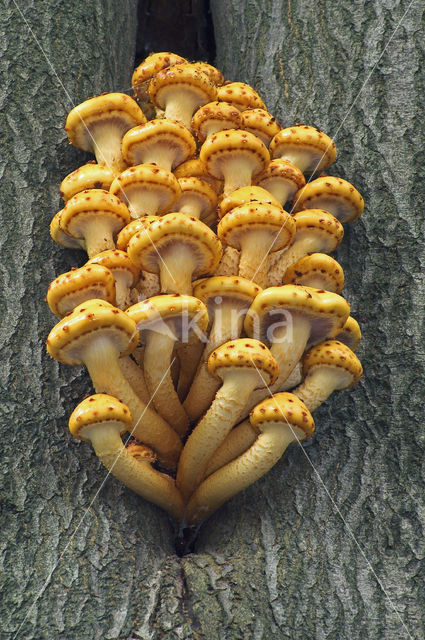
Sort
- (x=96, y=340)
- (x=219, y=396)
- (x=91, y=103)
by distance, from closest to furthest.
Answer: (x=96, y=340) < (x=219, y=396) < (x=91, y=103)

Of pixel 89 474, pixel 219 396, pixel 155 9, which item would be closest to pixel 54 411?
pixel 89 474

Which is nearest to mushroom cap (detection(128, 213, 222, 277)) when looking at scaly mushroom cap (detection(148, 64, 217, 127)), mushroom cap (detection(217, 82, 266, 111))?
scaly mushroom cap (detection(148, 64, 217, 127))

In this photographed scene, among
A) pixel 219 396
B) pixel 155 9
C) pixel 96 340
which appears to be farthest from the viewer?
pixel 155 9

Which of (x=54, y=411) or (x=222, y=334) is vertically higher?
(x=222, y=334)

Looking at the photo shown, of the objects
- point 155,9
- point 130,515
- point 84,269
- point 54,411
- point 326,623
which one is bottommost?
point 326,623

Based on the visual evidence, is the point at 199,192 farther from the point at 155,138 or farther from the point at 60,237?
the point at 60,237

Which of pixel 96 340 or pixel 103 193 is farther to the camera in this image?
pixel 103 193

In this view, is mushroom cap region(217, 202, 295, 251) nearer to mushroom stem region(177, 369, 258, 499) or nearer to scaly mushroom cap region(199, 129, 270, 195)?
scaly mushroom cap region(199, 129, 270, 195)

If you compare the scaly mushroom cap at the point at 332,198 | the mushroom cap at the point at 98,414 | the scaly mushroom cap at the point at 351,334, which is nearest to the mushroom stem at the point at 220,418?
the mushroom cap at the point at 98,414

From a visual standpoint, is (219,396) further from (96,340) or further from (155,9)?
(155,9)
